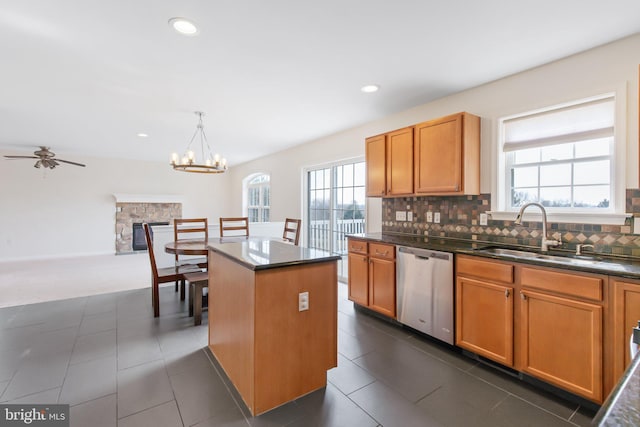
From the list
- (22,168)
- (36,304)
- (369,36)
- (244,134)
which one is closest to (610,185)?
(369,36)

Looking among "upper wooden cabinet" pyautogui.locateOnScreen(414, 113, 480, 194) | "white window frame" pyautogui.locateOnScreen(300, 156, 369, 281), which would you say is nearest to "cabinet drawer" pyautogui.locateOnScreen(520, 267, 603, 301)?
"upper wooden cabinet" pyautogui.locateOnScreen(414, 113, 480, 194)

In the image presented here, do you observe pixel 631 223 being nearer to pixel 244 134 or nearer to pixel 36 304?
pixel 244 134

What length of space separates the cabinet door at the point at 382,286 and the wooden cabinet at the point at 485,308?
70 cm

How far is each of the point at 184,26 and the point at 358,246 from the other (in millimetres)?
2620

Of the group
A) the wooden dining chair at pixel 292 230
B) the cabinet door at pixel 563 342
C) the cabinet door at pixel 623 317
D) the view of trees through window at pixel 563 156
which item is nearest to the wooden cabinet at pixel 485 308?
the cabinet door at pixel 563 342

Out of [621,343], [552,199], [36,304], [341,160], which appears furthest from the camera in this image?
[341,160]

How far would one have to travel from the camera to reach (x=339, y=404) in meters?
1.89

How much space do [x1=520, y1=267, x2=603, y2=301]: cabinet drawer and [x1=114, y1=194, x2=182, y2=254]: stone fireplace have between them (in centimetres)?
861

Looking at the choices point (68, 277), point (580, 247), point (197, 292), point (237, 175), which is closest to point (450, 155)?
point (580, 247)

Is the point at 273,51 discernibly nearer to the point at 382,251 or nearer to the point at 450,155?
the point at 450,155

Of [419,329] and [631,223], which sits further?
[419,329]

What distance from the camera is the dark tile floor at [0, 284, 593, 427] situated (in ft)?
5.82

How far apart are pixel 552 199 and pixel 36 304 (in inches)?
234

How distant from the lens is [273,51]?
7.93 feet
